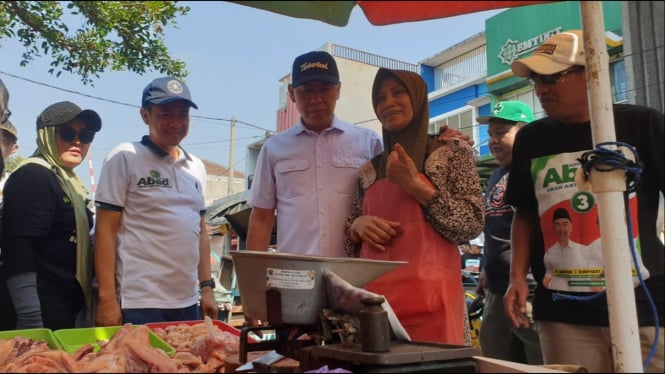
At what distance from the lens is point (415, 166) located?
243 centimetres

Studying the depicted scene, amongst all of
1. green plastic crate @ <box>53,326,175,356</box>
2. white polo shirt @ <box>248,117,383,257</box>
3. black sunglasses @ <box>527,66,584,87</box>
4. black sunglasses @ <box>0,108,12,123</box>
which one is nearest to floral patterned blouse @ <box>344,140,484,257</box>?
black sunglasses @ <box>527,66,584,87</box>

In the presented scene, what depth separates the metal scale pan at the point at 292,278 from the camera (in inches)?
65.8

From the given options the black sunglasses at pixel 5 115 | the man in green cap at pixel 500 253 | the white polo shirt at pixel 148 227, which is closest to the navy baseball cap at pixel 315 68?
the white polo shirt at pixel 148 227

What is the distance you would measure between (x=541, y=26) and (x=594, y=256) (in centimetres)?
142

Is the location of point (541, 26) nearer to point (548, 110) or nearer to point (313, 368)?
point (548, 110)

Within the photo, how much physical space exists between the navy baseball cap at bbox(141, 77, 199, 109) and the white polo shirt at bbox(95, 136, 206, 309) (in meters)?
0.29

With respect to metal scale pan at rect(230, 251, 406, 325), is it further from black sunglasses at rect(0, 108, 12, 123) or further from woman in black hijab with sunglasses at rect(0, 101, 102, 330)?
black sunglasses at rect(0, 108, 12, 123)

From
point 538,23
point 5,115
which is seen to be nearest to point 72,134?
point 5,115

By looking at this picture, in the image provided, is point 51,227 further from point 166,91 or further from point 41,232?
point 166,91

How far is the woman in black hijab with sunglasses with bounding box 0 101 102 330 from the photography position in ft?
9.27

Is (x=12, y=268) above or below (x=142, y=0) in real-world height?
below

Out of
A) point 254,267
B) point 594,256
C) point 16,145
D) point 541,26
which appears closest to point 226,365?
point 254,267

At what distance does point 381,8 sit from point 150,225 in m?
1.86

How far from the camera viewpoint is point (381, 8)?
1854 mm
